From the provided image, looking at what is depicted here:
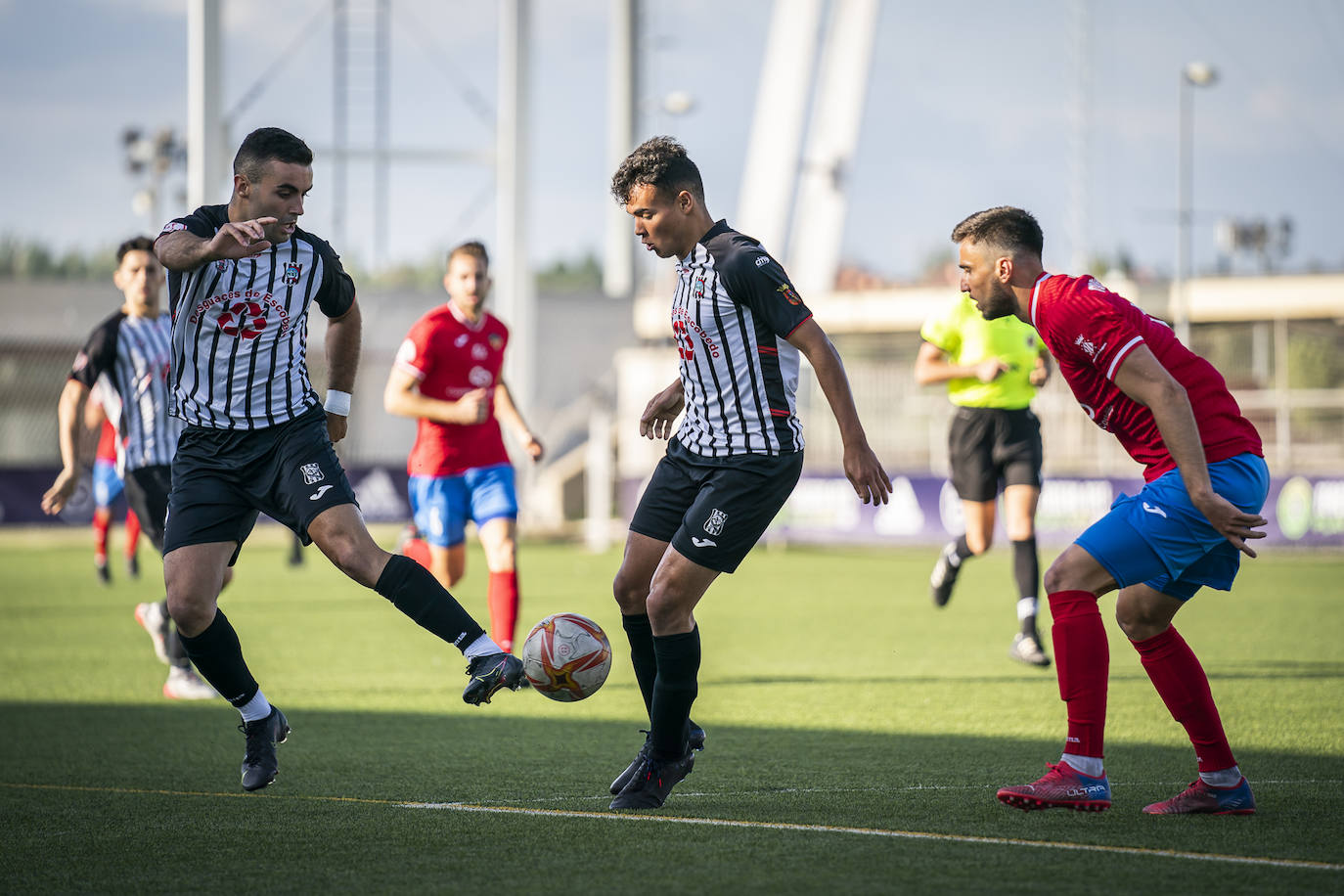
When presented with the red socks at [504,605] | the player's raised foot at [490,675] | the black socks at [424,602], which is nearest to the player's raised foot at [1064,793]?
the player's raised foot at [490,675]

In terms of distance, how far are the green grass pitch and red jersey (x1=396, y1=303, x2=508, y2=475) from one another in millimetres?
1293

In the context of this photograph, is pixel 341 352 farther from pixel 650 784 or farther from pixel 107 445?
pixel 107 445

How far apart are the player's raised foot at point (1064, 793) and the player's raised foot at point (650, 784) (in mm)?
1100

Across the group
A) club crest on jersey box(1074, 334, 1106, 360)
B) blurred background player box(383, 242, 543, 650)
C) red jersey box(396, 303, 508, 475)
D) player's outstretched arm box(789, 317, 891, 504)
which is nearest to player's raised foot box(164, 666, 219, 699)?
blurred background player box(383, 242, 543, 650)

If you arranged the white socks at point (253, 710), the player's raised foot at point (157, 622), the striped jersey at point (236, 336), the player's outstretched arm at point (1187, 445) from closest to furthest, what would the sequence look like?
the player's outstretched arm at point (1187, 445), the striped jersey at point (236, 336), the white socks at point (253, 710), the player's raised foot at point (157, 622)

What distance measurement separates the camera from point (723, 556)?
5.14m

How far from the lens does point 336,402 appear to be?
607 centimetres

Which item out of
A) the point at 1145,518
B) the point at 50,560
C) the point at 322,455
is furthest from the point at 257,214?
the point at 50,560

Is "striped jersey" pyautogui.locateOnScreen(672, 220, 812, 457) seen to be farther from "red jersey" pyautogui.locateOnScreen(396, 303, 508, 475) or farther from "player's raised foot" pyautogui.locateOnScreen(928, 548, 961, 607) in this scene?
"player's raised foot" pyautogui.locateOnScreen(928, 548, 961, 607)

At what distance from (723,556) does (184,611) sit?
1917 millimetres

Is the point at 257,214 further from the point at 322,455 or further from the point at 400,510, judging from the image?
the point at 400,510

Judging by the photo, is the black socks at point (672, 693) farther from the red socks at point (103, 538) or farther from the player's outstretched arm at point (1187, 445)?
the red socks at point (103, 538)

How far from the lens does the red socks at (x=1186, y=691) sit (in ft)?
16.4

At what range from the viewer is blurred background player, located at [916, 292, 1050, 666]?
369 inches
